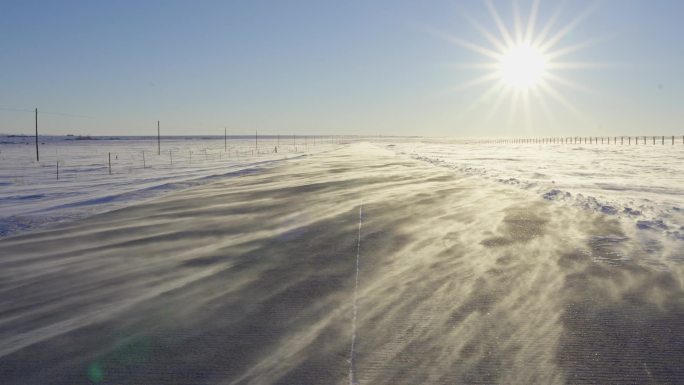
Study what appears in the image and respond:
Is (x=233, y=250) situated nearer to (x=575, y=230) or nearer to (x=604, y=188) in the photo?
(x=575, y=230)

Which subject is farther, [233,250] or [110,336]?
[233,250]

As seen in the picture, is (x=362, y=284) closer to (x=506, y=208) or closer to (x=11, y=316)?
(x=11, y=316)

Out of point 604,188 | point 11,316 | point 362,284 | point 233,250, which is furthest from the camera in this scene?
point 604,188

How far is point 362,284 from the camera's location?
6.04 meters

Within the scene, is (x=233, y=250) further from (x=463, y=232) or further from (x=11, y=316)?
(x=463, y=232)

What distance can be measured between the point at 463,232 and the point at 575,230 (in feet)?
7.38

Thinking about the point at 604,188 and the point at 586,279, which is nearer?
the point at 586,279

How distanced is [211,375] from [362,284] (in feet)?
8.78

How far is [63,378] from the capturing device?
368 cm

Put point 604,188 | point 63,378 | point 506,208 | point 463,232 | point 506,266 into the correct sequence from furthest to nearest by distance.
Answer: point 604,188 < point 506,208 < point 463,232 < point 506,266 < point 63,378

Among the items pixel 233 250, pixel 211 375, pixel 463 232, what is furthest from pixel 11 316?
pixel 463 232

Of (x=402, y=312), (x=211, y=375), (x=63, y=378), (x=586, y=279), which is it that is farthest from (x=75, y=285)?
(x=586, y=279)

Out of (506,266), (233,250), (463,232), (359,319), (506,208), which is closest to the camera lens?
(359,319)

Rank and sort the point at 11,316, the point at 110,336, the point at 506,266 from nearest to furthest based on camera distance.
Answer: the point at 110,336 < the point at 11,316 < the point at 506,266
